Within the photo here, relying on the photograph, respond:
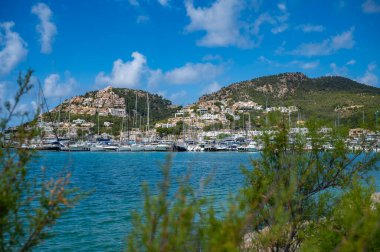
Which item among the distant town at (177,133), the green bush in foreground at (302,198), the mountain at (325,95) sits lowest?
the green bush in foreground at (302,198)

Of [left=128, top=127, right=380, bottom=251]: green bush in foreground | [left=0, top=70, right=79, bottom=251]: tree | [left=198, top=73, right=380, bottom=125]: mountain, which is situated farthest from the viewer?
[left=198, top=73, right=380, bottom=125]: mountain

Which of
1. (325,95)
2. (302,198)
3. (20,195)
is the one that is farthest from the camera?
(325,95)

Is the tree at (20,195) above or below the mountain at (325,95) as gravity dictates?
below

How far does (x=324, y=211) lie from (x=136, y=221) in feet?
26.2

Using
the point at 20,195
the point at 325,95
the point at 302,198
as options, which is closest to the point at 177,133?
the point at 325,95

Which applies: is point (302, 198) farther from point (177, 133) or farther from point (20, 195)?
point (177, 133)

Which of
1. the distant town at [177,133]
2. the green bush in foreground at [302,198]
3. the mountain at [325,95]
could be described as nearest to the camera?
the green bush in foreground at [302,198]

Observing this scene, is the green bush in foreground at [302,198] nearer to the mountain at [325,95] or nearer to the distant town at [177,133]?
the distant town at [177,133]

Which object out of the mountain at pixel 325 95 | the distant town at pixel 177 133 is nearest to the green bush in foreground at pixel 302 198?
the distant town at pixel 177 133

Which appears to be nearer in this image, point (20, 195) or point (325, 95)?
point (20, 195)

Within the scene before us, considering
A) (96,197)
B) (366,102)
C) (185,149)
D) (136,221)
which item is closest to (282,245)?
(136,221)

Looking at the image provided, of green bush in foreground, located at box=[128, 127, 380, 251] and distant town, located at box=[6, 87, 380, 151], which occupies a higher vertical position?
distant town, located at box=[6, 87, 380, 151]

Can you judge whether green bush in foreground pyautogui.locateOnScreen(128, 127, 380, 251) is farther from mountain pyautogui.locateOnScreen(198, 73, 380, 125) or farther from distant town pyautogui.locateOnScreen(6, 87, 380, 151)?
mountain pyautogui.locateOnScreen(198, 73, 380, 125)

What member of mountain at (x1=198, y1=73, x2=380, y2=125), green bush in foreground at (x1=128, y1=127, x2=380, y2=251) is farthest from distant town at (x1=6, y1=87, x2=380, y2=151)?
mountain at (x1=198, y1=73, x2=380, y2=125)
